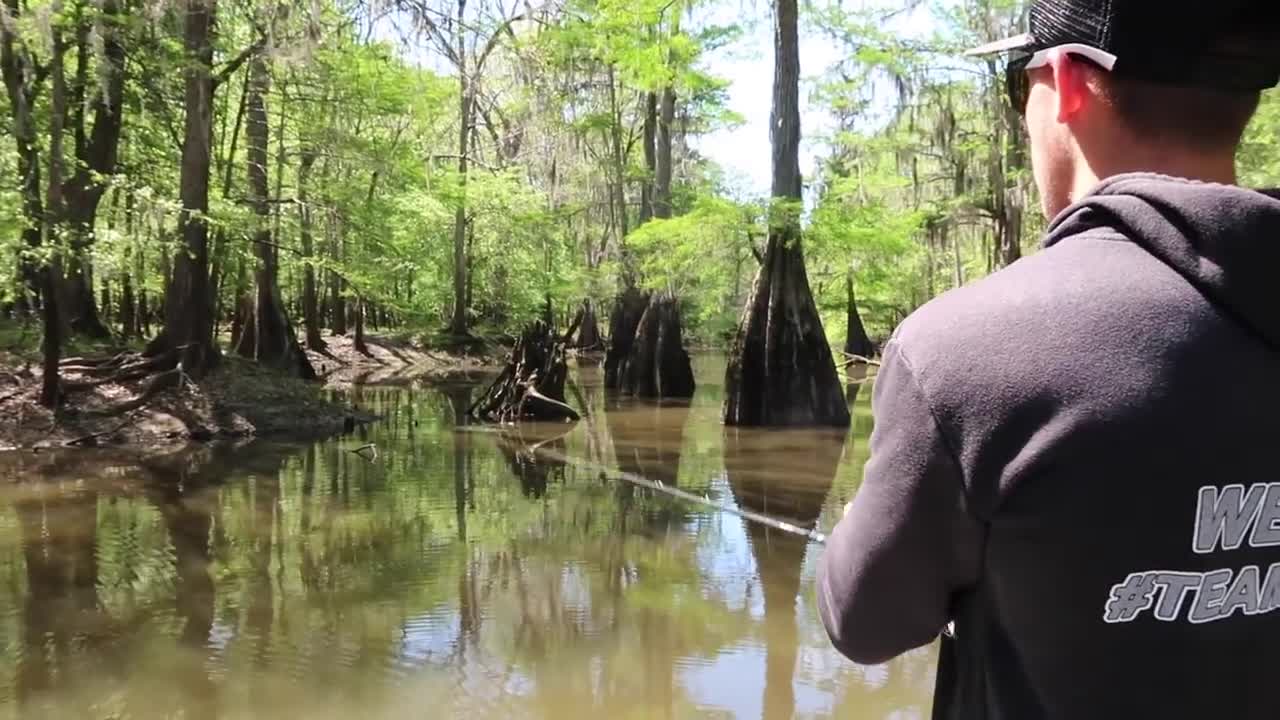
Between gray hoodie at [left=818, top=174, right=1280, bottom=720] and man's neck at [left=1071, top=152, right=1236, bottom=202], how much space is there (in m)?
0.09

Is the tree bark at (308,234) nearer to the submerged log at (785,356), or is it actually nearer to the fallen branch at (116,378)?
the fallen branch at (116,378)

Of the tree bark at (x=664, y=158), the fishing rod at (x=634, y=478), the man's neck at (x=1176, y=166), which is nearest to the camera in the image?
the man's neck at (x=1176, y=166)

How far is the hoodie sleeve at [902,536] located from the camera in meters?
0.93

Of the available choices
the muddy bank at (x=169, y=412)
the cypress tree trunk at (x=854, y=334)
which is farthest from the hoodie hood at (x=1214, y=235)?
the cypress tree trunk at (x=854, y=334)

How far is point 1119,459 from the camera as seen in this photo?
87 centimetres

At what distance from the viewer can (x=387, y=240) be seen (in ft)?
64.4

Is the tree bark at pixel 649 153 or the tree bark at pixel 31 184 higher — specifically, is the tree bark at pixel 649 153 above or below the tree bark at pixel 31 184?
above

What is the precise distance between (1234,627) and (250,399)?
15289mm

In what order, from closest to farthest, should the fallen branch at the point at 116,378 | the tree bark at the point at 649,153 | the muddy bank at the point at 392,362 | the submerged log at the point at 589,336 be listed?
the fallen branch at the point at 116,378
the tree bark at the point at 649,153
the muddy bank at the point at 392,362
the submerged log at the point at 589,336

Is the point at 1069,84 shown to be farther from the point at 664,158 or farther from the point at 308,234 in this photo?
the point at 664,158

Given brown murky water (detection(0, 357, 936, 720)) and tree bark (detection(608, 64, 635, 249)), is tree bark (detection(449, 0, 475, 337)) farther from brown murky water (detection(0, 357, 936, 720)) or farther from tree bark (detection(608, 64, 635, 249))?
brown murky water (detection(0, 357, 936, 720))

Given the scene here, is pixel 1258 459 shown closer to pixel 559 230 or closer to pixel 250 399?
pixel 250 399

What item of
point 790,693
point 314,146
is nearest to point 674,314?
point 314,146

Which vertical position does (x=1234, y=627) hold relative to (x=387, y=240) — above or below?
below
